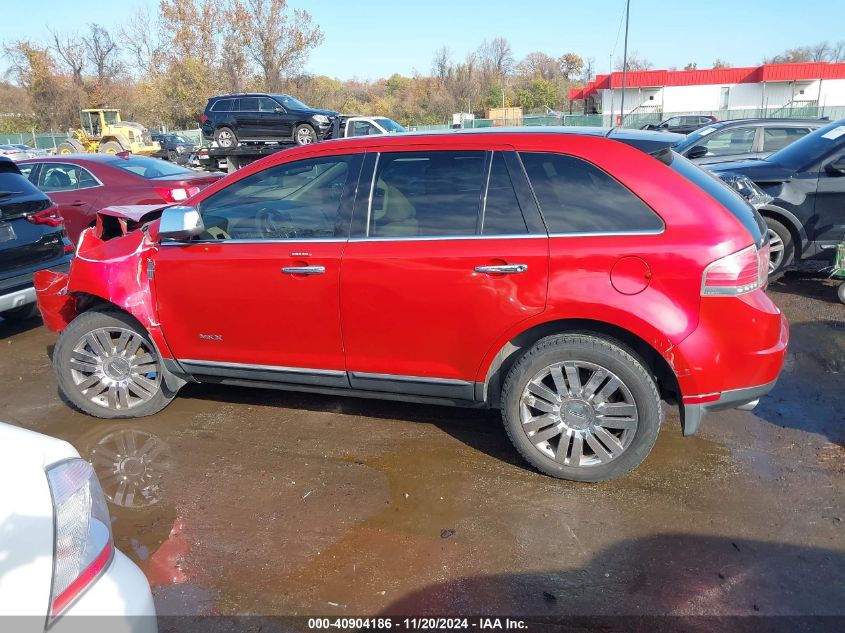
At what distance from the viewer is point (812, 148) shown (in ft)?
22.7

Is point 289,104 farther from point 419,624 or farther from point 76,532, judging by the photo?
point 76,532

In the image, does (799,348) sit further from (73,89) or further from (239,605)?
(73,89)

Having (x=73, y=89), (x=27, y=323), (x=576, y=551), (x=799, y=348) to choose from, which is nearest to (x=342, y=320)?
(x=576, y=551)

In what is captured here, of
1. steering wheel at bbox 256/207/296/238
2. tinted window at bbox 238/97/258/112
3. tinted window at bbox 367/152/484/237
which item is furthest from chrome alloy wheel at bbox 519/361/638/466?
tinted window at bbox 238/97/258/112

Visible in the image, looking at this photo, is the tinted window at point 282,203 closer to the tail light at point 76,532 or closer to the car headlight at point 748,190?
the tail light at point 76,532

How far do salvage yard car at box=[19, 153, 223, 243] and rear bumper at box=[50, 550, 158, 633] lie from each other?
691cm

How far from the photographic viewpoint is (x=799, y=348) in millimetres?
5328

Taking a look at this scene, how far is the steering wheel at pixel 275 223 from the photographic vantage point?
387cm

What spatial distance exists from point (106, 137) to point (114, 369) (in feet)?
112

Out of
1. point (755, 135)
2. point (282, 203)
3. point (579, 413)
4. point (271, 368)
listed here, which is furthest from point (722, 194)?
point (755, 135)

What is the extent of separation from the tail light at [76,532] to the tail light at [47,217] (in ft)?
17.0

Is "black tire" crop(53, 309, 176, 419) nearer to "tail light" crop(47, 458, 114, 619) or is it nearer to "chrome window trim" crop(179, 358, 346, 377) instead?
"chrome window trim" crop(179, 358, 346, 377)

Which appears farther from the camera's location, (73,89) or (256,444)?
A: (73,89)

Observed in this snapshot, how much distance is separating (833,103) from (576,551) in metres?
60.1
